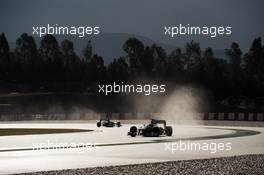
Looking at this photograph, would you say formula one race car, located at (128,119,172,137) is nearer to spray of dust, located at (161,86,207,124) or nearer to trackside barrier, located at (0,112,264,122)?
trackside barrier, located at (0,112,264,122)

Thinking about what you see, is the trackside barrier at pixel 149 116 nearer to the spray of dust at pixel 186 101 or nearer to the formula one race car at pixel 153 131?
the formula one race car at pixel 153 131

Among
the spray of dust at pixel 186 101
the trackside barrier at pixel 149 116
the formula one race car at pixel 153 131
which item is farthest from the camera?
the spray of dust at pixel 186 101

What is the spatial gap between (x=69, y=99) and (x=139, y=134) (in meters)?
133

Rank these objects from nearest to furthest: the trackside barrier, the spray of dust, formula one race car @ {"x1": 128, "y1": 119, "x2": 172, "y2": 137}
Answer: formula one race car @ {"x1": 128, "y1": 119, "x2": 172, "y2": 137} → the trackside barrier → the spray of dust

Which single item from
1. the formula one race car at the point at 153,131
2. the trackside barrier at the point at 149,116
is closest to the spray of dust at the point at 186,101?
the trackside barrier at the point at 149,116

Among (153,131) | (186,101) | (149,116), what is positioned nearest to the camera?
(153,131)

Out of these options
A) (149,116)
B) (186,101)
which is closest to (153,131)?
(149,116)

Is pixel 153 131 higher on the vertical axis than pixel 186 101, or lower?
higher

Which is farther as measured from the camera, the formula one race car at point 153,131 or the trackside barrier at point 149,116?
the trackside barrier at point 149,116

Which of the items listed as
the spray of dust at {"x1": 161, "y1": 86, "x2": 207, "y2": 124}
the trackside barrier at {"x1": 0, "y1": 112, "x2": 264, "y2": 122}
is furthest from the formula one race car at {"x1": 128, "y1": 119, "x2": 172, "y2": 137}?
the spray of dust at {"x1": 161, "y1": 86, "x2": 207, "y2": 124}

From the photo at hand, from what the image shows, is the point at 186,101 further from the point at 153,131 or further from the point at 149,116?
the point at 153,131

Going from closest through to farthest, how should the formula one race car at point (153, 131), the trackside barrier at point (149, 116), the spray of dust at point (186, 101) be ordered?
the formula one race car at point (153, 131) < the trackside barrier at point (149, 116) < the spray of dust at point (186, 101)

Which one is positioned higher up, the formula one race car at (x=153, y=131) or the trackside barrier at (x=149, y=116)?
the formula one race car at (x=153, y=131)

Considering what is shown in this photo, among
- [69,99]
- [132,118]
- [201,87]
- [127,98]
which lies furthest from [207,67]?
[132,118]
